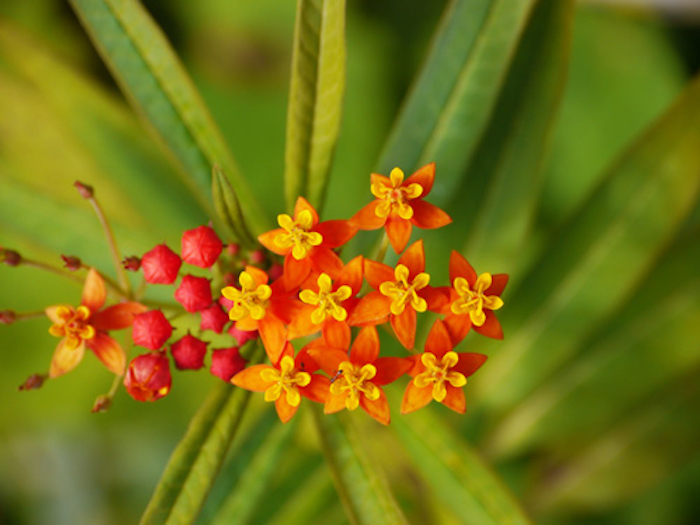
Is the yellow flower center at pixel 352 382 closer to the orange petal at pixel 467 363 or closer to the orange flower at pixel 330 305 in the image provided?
the orange flower at pixel 330 305

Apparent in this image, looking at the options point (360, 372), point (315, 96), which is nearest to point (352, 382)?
point (360, 372)

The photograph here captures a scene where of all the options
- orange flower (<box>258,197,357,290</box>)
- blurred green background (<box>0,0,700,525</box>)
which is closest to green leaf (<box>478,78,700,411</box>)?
blurred green background (<box>0,0,700,525</box>)

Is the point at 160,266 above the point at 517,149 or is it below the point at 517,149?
below

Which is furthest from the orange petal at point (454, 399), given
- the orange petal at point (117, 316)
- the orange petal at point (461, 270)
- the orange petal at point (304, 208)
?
the orange petal at point (117, 316)

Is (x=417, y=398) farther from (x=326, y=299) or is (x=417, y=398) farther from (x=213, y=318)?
(x=213, y=318)

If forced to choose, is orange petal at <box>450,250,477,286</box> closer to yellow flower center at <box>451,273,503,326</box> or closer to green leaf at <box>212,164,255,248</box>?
yellow flower center at <box>451,273,503,326</box>
